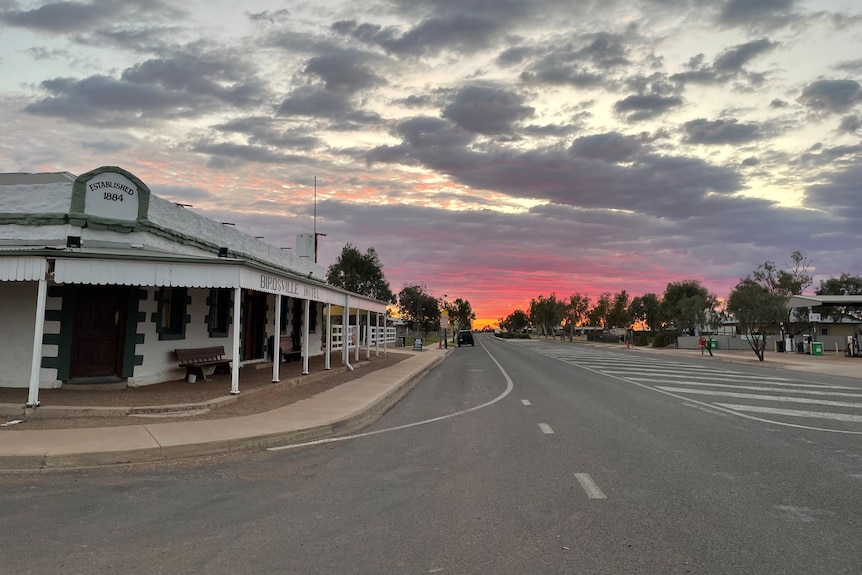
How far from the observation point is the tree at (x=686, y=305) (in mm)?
57625

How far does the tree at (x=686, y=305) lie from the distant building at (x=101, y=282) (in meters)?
51.9

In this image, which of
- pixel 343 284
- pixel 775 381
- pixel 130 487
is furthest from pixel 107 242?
pixel 343 284

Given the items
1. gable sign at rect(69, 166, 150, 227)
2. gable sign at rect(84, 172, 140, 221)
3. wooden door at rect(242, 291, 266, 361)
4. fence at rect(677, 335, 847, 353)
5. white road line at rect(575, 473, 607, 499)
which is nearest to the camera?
white road line at rect(575, 473, 607, 499)

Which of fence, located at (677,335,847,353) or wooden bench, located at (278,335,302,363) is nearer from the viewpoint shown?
wooden bench, located at (278,335,302,363)

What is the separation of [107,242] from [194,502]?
386 inches

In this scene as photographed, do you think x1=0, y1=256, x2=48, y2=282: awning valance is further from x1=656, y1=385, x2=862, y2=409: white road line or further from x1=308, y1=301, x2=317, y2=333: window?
x1=656, y1=385, x2=862, y2=409: white road line

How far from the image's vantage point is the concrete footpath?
7477 mm

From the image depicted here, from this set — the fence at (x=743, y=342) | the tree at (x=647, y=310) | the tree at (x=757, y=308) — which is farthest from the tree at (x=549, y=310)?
the tree at (x=757, y=308)

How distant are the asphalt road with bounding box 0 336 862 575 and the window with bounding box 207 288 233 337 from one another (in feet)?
28.3

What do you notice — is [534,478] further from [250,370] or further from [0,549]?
[250,370]

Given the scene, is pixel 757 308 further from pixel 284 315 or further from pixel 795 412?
pixel 284 315

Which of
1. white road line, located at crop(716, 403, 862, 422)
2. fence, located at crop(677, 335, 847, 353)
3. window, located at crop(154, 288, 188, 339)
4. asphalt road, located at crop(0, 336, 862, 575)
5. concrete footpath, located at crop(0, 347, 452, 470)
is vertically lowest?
asphalt road, located at crop(0, 336, 862, 575)

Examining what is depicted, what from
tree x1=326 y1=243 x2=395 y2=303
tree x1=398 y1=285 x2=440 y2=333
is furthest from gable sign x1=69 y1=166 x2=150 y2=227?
tree x1=398 y1=285 x2=440 y2=333

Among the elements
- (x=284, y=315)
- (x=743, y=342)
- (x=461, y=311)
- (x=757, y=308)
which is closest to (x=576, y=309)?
(x=461, y=311)
